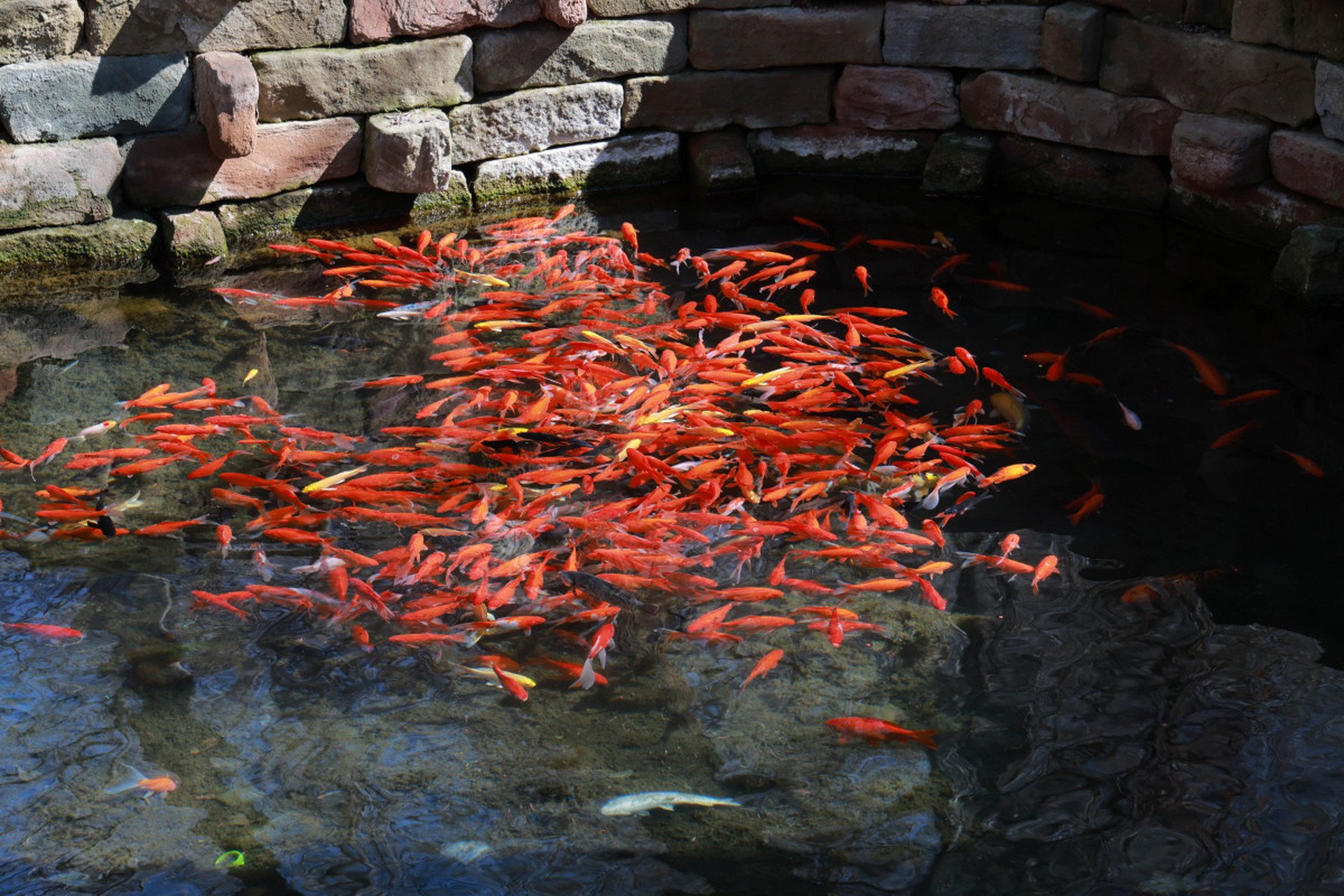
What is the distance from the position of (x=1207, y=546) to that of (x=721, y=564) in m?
1.50

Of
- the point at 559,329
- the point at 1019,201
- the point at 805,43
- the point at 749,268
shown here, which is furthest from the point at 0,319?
the point at 1019,201

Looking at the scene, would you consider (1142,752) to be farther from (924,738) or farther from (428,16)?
(428,16)

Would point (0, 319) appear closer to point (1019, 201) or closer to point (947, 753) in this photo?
point (947, 753)

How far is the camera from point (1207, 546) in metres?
3.55

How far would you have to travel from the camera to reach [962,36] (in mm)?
6523

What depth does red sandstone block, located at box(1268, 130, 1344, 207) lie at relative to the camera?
5.29m

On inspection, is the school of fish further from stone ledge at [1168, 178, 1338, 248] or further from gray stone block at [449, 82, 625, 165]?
stone ledge at [1168, 178, 1338, 248]

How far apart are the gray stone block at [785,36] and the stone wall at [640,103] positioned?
1 cm

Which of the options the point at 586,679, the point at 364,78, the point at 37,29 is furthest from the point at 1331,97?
the point at 37,29

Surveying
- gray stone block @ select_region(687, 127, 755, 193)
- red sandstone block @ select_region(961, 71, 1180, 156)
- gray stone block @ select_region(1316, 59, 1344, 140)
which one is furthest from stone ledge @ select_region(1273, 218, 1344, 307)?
gray stone block @ select_region(687, 127, 755, 193)

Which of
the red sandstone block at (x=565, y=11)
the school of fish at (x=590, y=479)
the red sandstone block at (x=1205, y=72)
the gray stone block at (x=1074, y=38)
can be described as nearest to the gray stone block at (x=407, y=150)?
the red sandstone block at (x=565, y=11)

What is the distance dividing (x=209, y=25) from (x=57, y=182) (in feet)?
3.34

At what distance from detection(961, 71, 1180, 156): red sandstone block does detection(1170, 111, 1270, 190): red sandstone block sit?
155 mm

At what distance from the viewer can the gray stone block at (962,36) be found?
21.0 feet
